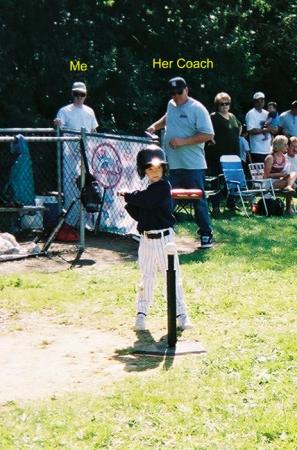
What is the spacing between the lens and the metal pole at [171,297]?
257 inches

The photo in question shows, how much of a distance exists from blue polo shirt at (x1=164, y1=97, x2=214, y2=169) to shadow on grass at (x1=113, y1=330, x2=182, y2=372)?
399 cm

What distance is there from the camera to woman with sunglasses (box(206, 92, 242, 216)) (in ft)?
46.5

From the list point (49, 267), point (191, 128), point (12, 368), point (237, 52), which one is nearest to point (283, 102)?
point (237, 52)

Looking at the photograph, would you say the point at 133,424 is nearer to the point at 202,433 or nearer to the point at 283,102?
the point at 202,433

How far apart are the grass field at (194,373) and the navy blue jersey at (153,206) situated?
85 cm

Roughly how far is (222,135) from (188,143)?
3.96m

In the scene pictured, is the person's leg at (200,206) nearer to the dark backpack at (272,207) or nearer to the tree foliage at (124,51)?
the dark backpack at (272,207)

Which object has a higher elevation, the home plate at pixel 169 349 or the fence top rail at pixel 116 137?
the fence top rail at pixel 116 137

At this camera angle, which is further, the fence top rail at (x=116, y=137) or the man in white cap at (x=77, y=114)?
the man in white cap at (x=77, y=114)

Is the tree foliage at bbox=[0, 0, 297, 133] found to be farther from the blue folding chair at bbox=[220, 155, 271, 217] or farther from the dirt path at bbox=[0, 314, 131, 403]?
the dirt path at bbox=[0, 314, 131, 403]

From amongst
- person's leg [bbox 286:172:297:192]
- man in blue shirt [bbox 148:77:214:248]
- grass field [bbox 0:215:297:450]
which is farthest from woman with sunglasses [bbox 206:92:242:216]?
grass field [bbox 0:215:297:450]

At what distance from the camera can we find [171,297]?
653cm

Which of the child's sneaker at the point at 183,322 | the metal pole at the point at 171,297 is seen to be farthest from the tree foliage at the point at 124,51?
the metal pole at the point at 171,297

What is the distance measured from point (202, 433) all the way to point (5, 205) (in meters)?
6.78
